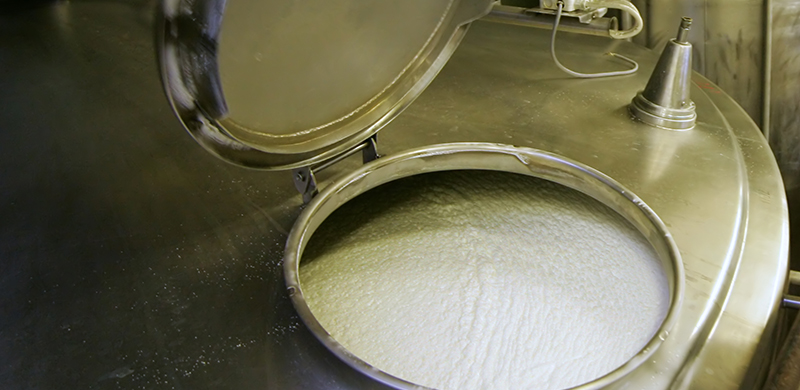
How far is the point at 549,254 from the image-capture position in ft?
3.93

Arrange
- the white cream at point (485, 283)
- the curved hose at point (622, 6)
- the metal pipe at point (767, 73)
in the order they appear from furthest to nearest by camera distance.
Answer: the metal pipe at point (767, 73)
the curved hose at point (622, 6)
the white cream at point (485, 283)

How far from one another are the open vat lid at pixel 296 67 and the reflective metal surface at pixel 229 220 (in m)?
0.17

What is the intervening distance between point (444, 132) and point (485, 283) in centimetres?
44

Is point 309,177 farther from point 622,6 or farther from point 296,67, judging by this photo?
point 622,6

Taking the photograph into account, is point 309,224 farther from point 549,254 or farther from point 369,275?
point 549,254

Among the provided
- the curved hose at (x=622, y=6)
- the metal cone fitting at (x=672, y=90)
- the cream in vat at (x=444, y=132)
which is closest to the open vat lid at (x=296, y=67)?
the cream in vat at (x=444, y=132)

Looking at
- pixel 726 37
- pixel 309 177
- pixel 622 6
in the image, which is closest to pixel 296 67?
pixel 309 177

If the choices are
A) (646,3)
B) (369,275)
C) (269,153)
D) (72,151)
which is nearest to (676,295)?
(369,275)

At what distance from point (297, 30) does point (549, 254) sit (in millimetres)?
754

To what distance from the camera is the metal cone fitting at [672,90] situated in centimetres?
138

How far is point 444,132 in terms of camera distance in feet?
4.44

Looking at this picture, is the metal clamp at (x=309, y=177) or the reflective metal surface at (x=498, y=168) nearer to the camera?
the reflective metal surface at (x=498, y=168)

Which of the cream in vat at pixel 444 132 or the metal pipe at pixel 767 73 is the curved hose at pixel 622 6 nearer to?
the cream in vat at pixel 444 132

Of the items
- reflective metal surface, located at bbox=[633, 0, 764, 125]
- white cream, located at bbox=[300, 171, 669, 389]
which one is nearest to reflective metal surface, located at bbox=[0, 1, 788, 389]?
white cream, located at bbox=[300, 171, 669, 389]
